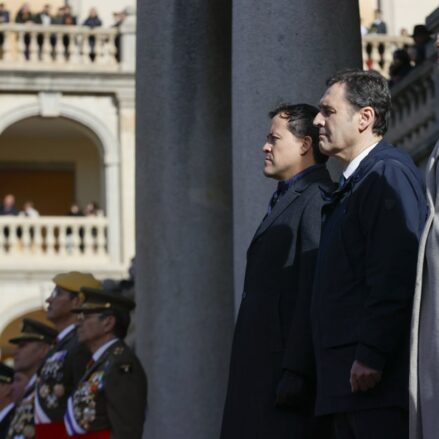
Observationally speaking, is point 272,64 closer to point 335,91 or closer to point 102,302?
point 335,91

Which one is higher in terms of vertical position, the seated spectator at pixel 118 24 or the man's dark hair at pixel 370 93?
the seated spectator at pixel 118 24

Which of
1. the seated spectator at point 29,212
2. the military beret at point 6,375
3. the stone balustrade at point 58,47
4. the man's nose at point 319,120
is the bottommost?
the military beret at point 6,375

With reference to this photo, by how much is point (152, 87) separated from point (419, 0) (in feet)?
94.1

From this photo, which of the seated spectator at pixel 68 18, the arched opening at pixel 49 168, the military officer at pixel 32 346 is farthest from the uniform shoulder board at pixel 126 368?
the arched opening at pixel 49 168

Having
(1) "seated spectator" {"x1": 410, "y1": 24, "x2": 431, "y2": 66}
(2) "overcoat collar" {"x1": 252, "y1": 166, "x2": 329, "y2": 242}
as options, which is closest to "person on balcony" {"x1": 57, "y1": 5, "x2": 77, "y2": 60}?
(1) "seated spectator" {"x1": 410, "y1": 24, "x2": 431, "y2": 66}

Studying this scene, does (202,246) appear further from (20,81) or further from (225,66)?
(20,81)

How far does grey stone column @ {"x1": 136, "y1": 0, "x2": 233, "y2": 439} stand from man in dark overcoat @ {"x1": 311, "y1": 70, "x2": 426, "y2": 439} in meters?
2.86

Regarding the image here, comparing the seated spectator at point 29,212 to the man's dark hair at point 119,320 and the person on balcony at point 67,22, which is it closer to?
the person on balcony at point 67,22

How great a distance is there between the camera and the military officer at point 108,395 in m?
9.20

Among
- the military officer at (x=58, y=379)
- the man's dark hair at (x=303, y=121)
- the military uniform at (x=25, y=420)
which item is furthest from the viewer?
the military uniform at (x=25, y=420)

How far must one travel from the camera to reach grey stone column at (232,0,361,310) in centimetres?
761

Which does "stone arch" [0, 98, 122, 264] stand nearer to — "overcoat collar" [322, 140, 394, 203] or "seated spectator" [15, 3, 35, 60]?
"seated spectator" [15, 3, 35, 60]

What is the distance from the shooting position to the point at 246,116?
7.74 m

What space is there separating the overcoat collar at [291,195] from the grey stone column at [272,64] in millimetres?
880
